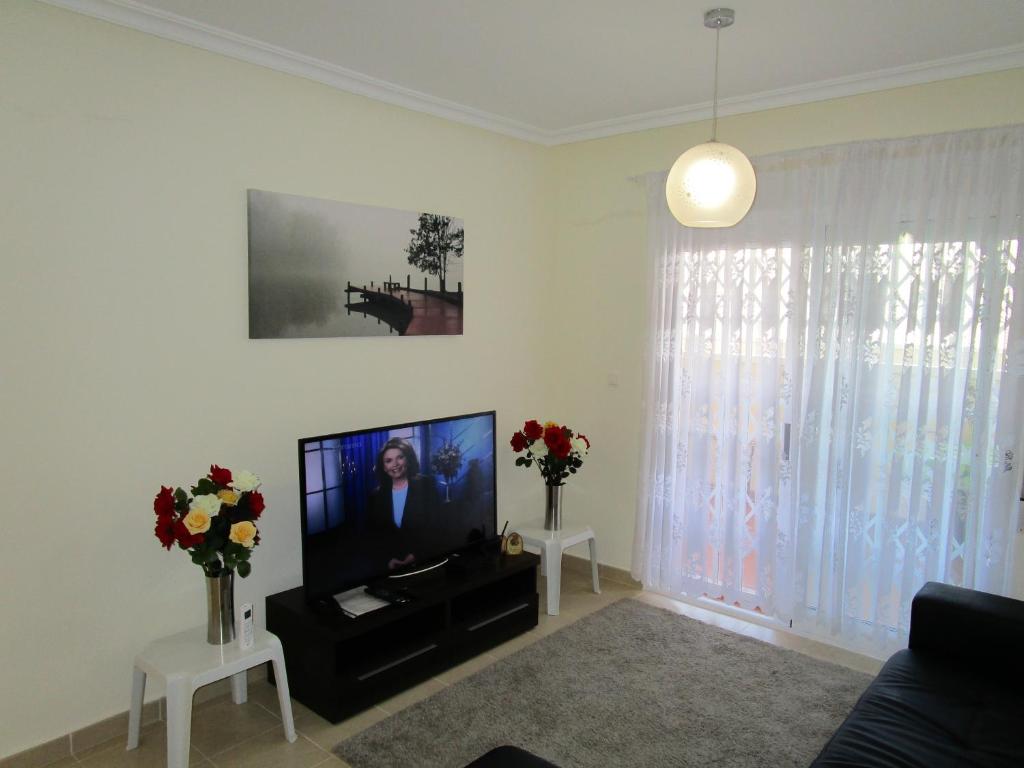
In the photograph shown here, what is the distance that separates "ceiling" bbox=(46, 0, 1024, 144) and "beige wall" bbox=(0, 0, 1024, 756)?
0.34ft

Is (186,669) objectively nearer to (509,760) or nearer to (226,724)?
(226,724)

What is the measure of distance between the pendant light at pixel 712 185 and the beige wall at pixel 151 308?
1.42 meters

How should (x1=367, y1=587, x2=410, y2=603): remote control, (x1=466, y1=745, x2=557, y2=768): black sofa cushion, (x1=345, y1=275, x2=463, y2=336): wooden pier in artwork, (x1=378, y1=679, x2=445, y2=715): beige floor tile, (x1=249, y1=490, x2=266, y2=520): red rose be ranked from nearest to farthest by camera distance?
(x1=466, y1=745, x2=557, y2=768): black sofa cushion < (x1=249, y1=490, x2=266, y2=520): red rose < (x1=378, y1=679, x2=445, y2=715): beige floor tile < (x1=367, y1=587, x2=410, y2=603): remote control < (x1=345, y1=275, x2=463, y2=336): wooden pier in artwork

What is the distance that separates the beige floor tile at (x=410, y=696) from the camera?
3.01 m

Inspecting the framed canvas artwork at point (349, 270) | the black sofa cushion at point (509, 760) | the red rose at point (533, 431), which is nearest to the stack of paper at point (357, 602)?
the black sofa cushion at point (509, 760)

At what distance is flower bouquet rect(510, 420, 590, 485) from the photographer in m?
3.98

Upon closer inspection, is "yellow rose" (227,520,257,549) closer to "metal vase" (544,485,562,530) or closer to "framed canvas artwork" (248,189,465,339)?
"framed canvas artwork" (248,189,465,339)

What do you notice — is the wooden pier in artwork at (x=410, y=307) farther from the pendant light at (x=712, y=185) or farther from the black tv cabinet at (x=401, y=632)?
the pendant light at (x=712, y=185)

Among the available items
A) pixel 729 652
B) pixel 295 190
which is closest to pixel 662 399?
pixel 729 652

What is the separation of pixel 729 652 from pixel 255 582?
2.34 m

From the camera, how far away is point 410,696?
310 centimetres

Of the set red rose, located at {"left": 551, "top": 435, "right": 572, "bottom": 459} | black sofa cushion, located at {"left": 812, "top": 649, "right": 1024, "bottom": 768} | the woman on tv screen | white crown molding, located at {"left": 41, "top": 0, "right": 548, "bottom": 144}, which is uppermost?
white crown molding, located at {"left": 41, "top": 0, "right": 548, "bottom": 144}

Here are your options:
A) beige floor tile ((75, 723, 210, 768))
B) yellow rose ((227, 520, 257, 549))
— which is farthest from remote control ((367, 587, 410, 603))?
beige floor tile ((75, 723, 210, 768))

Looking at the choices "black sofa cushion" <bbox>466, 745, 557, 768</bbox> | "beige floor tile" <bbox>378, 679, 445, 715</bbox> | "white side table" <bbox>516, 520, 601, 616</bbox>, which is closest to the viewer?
"black sofa cushion" <bbox>466, 745, 557, 768</bbox>
